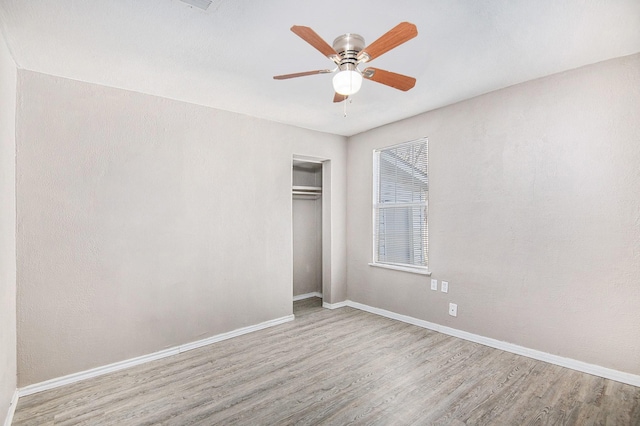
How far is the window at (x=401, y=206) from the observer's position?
3.90 metres

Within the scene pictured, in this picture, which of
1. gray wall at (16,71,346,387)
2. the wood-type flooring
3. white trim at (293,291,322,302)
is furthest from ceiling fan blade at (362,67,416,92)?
white trim at (293,291,322,302)

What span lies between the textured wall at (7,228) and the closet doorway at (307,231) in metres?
3.25

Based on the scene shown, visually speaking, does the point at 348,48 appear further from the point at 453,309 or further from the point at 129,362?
the point at 129,362

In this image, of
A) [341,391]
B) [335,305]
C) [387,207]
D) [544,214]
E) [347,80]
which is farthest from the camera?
[335,305]

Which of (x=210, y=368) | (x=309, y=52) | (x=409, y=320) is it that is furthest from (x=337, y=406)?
(x=309, y=52)

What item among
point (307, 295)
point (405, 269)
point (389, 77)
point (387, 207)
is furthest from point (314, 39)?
point (307, 295)

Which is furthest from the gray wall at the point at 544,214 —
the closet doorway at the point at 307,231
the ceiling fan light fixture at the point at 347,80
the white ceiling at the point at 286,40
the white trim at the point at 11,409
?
the white trim at the point at 11,409

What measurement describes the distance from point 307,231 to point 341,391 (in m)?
3.05

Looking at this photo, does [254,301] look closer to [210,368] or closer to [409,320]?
[210,368]

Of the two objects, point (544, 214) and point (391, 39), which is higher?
point (391, 39)

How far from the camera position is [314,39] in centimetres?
166

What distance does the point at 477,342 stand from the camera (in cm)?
329

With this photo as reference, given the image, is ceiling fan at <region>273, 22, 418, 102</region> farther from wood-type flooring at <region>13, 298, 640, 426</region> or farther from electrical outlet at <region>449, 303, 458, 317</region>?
electrical outlet at <region>449, 303, 458, 317</region>

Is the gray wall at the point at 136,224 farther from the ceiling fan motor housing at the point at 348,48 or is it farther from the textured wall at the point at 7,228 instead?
the ceiling fan motor housing at the point at 348,48
